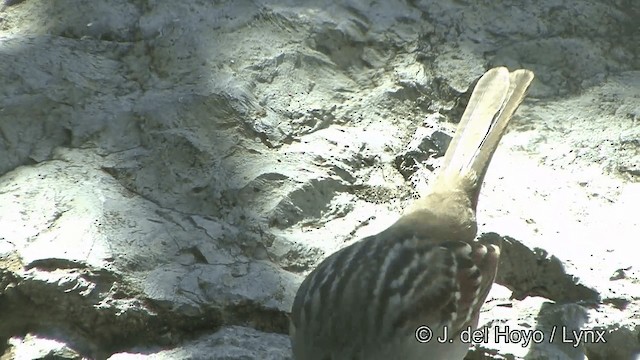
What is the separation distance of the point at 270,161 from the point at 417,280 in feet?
3.09

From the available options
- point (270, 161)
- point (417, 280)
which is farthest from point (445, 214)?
point (270, 161)

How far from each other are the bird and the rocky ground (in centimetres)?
22

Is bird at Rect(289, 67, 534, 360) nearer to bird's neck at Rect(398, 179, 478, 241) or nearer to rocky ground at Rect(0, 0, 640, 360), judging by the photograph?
bird's neck at Rect(398, 179, 478, 241)

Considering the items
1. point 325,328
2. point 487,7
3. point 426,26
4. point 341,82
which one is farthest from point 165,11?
point 325,328

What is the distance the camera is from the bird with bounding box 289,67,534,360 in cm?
346

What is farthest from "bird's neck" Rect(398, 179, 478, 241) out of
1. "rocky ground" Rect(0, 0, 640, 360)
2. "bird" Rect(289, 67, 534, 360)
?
"rocky ground" Rect(0, 0, 640, 360)

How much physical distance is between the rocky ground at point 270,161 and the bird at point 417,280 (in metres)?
0.22

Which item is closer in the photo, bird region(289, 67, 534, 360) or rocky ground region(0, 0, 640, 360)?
bird region(289, 67, 534, 360)

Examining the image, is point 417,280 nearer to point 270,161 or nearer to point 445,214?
point 445,214

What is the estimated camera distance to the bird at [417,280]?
3459 mm

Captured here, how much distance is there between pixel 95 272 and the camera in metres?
3.82

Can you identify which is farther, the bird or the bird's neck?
the bird's neck

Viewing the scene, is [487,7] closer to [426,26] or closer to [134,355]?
[426,26]

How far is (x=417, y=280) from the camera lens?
3.63 meters
